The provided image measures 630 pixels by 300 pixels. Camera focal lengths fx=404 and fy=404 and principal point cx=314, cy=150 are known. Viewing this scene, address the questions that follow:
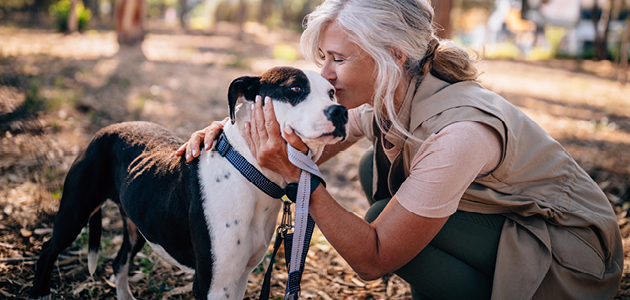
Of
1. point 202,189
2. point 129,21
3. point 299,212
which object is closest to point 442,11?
point 299,212

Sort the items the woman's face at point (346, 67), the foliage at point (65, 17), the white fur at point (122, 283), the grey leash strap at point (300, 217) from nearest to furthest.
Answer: the grey leash strap at point (300, 217)
the woman's face at point (346, 67)
the white fur at point (122, 283)
the foliage at point (65, 17)

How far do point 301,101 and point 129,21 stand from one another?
35.6ft

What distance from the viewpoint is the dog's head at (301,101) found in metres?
1.67

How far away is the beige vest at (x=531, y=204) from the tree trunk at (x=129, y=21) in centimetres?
1074

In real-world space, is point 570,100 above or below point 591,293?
below

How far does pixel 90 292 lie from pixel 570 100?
1025 cm

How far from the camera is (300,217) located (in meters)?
1.80

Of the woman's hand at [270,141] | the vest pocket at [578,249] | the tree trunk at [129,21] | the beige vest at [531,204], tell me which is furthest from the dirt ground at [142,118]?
the woman's hand at [270,141]

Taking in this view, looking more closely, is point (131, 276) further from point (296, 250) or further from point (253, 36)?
point (253, 36)

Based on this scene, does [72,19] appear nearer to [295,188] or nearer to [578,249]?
[295,188]

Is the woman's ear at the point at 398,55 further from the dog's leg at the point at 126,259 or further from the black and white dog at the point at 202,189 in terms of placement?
the dog's leg at the point at 126,259

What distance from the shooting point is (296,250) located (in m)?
1.84

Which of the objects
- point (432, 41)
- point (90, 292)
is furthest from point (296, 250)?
point (90, 292)

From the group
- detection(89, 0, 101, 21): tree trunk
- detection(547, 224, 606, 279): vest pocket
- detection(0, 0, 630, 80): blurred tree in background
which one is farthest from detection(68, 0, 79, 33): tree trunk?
detection(547, 224, 606, 279): vest pocket
